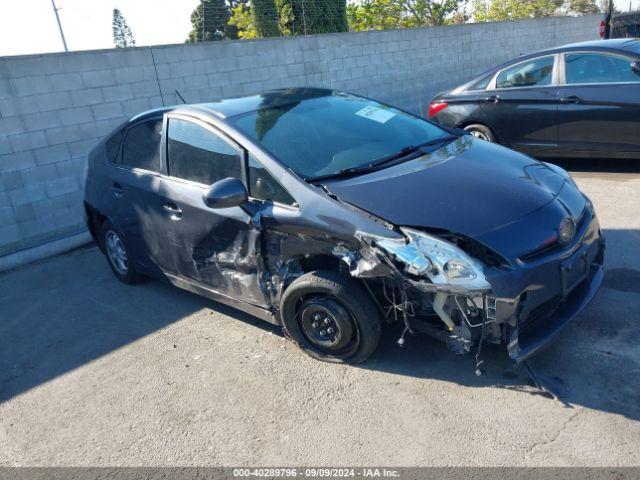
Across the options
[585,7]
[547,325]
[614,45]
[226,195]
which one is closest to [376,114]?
[226,195]

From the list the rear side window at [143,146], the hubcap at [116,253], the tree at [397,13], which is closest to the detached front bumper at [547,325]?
the rear side window at [143,146]

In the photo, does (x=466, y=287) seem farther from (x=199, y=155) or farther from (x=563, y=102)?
(x=563, y=102)

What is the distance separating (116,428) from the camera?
129 inches

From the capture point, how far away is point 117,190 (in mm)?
4844

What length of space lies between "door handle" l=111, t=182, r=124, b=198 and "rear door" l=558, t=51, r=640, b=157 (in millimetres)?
5126

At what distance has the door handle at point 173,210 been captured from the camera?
411cm

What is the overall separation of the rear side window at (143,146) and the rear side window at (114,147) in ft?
0.35

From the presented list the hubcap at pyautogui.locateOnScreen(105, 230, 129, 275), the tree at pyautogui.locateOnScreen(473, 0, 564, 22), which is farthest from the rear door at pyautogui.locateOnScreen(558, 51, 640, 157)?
the tree at pyautogui.locateOnScreen(473, 0, 564, 22)

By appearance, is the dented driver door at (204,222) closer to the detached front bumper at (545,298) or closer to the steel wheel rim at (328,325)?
the steel wheel rim at (328,325)

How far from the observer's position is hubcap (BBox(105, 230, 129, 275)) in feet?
17.1

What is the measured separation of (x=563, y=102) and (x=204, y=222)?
4.93 metres

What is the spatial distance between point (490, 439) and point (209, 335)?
Result: 2184 mm

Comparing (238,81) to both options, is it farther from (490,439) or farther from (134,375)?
(490,439)

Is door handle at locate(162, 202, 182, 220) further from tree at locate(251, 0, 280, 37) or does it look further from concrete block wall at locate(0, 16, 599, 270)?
tree at locate(251, 0, 280, 37)
